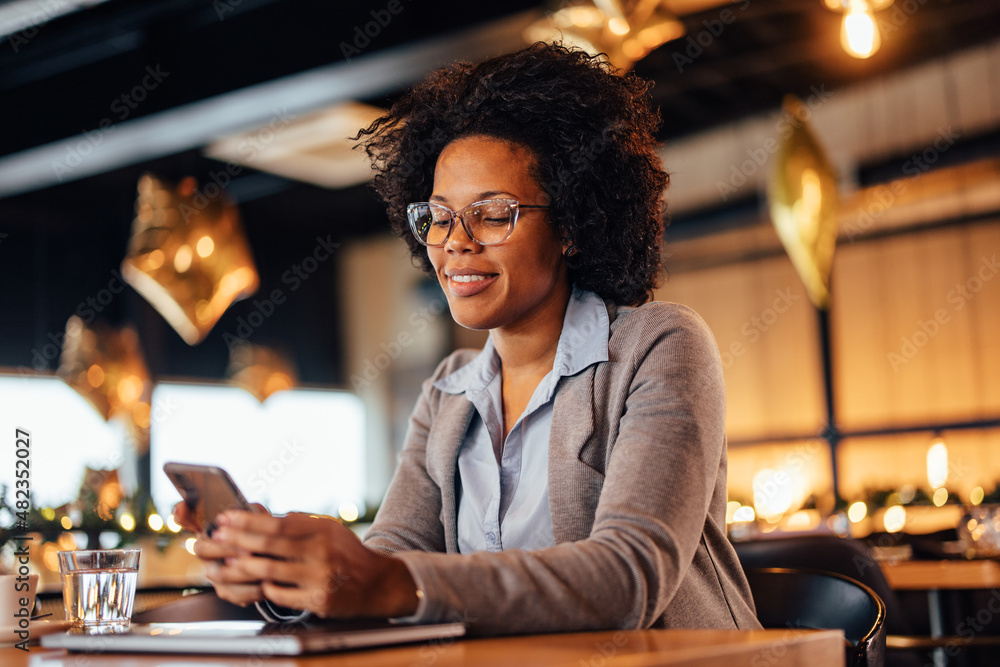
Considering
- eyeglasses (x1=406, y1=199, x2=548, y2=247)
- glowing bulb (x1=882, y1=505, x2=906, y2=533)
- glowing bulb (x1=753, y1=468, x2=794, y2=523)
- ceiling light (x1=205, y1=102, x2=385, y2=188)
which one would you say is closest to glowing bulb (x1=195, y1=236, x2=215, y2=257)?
ceiling light (x1=205, y1=102, x2=385, y2=188)

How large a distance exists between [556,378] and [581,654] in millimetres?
618

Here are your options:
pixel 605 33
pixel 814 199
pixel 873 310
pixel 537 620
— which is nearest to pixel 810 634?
pixel 537 620

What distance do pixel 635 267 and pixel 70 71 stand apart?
3.89 m

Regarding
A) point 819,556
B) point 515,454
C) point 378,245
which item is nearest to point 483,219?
point 515,454

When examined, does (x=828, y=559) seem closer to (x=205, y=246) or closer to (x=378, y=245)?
(x=205, y=246)

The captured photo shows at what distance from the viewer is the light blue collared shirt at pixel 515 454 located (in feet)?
4.35

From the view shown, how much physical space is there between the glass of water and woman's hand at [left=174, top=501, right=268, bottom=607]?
22 cm

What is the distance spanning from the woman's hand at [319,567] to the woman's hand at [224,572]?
19 mm

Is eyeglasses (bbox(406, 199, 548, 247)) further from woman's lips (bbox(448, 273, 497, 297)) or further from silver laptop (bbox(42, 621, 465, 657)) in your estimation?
silver laptop (bbox(42, 621, 465, 657))

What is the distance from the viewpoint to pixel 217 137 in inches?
195

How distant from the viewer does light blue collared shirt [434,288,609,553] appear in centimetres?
133

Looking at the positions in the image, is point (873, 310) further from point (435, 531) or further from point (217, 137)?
point (435, 531)

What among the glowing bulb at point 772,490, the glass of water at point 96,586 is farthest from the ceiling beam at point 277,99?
the glowing bulb at point 772,490

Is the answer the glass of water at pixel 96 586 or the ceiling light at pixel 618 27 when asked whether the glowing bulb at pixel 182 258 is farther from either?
the glass of water at pixel 96 586
